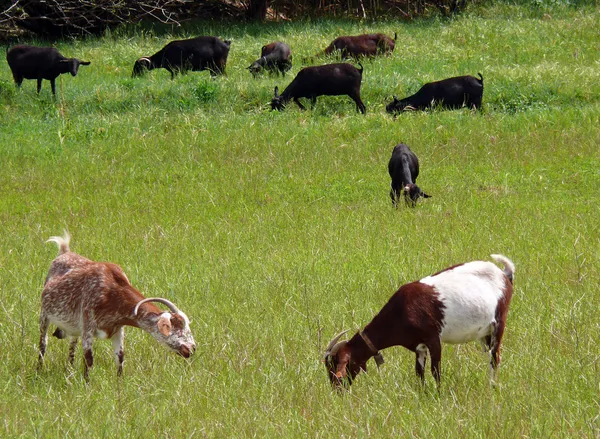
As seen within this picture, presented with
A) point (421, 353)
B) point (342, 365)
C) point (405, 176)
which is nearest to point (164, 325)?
point (342, 365)

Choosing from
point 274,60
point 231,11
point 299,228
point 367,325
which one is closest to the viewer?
point 367,325

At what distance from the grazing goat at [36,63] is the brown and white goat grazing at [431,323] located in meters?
13.3

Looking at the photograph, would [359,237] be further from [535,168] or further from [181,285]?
[535,168]

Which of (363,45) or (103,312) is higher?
(103,312)

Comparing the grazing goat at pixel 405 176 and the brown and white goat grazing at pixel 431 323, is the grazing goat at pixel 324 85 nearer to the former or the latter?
the grazing goat at pixel 405 176

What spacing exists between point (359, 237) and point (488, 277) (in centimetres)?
415

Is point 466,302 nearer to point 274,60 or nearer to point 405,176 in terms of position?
point 405,176

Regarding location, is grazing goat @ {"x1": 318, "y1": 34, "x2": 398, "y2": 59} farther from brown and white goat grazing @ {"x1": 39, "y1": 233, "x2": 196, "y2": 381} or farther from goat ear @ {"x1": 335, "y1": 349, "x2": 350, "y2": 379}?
goat ear @ {"x1": 335, "y1": 349, "x2": 350, "y2": 379}

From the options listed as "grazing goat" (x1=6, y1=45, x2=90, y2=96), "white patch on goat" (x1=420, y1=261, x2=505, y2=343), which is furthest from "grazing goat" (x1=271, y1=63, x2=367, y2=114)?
"white patch on goat" (x1=420, y1=261, x2=505, y2=343)

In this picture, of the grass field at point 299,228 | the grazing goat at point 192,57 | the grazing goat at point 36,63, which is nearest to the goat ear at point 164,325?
the grass field at point 299,228

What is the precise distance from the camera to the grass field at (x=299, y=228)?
15.4 feet

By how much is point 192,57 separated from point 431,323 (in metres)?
14.6

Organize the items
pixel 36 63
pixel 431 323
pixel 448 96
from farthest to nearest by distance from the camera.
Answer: pixel 36 63
pixel 448 96
pixel 431 323

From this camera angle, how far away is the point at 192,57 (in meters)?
18.7
